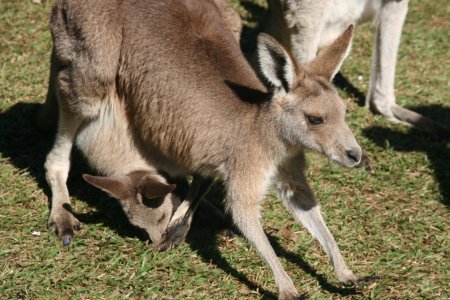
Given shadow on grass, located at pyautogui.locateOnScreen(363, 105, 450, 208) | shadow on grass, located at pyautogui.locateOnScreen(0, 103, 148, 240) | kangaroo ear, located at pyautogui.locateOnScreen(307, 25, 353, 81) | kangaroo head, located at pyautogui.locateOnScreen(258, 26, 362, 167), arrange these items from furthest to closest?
shadow on grass, located at pyautogui.locateOnScreen(363, 105, 450, 208), shadow on grass, located at pyautogui.locateOnScreen(0, 103, 148, 240), kangaroo ear, located at pyautogui.locateOnScreen(307, 25, 353, 81), kangaroo head, located at pyautogui.locateOnScreen(258, 26, 362, 167)

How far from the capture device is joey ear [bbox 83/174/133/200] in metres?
4.15

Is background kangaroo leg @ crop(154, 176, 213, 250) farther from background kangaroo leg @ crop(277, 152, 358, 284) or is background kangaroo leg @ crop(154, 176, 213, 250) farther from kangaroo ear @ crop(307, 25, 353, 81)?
kangaroo ear @ crop(307, 25, 353, 81)

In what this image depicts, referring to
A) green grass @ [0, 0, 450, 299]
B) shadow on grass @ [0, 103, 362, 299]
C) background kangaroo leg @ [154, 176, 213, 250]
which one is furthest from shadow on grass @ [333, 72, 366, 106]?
background kangaroo leg @ [154, 176, 213, 250]

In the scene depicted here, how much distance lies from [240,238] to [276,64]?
3.95ft

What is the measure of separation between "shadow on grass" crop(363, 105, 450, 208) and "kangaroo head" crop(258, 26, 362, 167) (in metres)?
1.60

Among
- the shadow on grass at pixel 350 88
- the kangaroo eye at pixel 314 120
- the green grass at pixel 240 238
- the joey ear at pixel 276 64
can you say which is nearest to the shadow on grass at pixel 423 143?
the green grass at pixel 240 238

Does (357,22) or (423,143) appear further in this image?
(357,22)

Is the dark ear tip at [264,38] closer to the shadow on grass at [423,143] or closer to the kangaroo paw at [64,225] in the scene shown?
the kangaroo paw at [64,225]

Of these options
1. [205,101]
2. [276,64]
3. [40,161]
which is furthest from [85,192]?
[276,64]

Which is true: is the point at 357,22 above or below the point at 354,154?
below

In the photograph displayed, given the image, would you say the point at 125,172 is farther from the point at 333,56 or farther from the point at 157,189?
the point at 333,56

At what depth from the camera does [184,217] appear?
14.2ft

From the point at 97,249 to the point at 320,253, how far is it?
129 cm

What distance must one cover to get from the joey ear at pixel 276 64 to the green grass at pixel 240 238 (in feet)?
3.53
